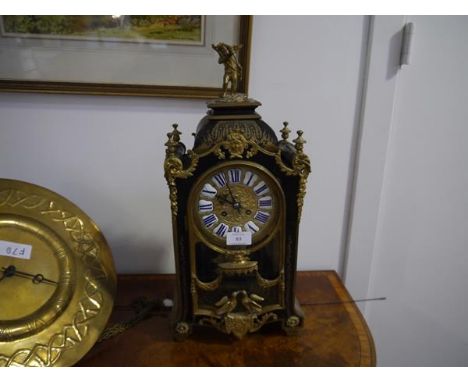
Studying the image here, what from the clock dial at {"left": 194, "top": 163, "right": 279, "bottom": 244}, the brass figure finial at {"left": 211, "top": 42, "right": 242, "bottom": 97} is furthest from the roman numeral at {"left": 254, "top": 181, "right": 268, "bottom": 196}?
the brass figure finial at {"left": 211, "top": 42, "right": 242, "bottom": 97}

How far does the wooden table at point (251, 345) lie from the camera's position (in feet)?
2.50

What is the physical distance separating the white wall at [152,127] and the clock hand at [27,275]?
1.07ft

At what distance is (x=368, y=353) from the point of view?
0.78 meters

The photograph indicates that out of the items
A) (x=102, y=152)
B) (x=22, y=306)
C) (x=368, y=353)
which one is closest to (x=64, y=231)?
(x=22, y=306)

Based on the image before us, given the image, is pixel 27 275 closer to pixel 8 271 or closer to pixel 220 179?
pixel 8 271

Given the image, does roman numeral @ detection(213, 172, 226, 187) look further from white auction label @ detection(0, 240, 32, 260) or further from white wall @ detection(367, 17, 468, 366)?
white wall @ detection(367, 17, 468, 366)

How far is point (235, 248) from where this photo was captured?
77cm

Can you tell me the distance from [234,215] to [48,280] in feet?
1.47

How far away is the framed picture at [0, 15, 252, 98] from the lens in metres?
0.90

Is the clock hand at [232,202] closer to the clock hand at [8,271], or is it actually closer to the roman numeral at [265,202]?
the roman numeral at [265,202]

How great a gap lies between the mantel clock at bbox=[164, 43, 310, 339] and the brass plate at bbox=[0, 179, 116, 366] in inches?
8.1

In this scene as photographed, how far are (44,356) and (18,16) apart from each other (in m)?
0.85

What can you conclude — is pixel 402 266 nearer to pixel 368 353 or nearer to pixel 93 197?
pixel 368 353

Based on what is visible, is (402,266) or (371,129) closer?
(371,129)
